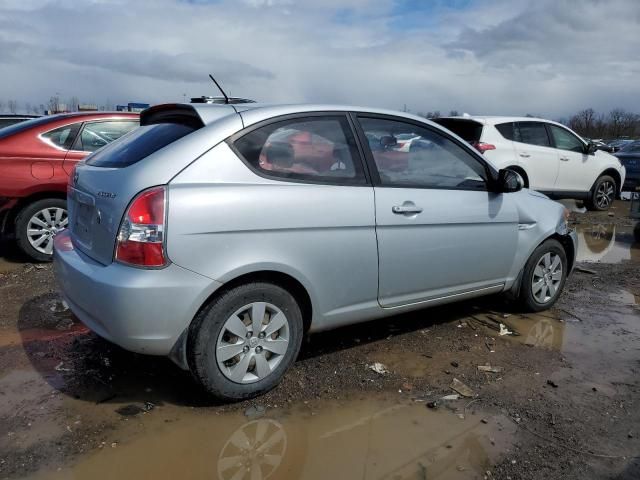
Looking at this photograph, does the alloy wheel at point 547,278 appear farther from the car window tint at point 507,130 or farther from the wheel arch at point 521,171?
the car window tint at point 507,130

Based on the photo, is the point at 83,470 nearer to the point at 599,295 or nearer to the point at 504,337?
the point at 504,337

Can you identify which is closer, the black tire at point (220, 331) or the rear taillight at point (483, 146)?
the black tire at point (220, 331)

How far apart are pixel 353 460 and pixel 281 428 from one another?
468 millimetres

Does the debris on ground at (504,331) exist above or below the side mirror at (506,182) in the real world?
below

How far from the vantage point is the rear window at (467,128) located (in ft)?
30.8

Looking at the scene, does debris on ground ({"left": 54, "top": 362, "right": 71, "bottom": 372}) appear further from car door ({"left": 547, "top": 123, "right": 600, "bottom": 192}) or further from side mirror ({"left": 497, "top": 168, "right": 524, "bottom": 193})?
car door ({"left": 547, "top": 123, "right": 600, "bottom": 192})

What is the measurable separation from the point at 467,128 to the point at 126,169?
7.53 metres

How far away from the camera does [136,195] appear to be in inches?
114

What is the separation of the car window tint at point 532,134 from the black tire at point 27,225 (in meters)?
7.47

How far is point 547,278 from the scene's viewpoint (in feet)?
16.0

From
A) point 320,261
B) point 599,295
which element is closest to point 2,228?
point 320,261

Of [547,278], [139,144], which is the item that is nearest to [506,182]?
[547,278]

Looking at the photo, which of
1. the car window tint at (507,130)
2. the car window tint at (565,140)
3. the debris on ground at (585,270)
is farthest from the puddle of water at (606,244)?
the car window tint at (507,130)

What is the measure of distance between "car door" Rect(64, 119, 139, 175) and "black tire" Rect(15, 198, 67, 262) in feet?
1.37
